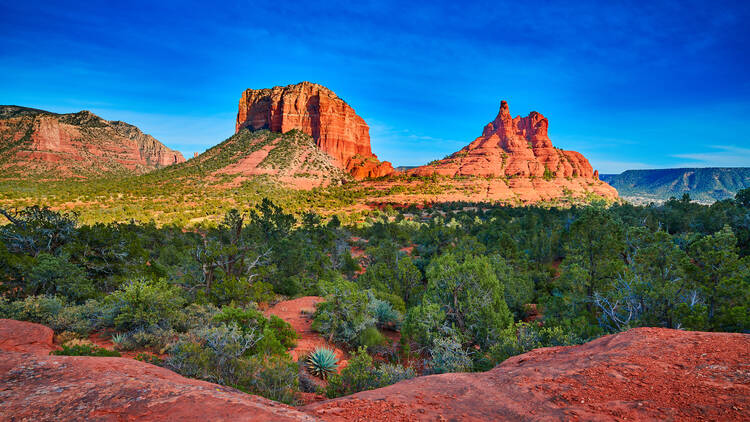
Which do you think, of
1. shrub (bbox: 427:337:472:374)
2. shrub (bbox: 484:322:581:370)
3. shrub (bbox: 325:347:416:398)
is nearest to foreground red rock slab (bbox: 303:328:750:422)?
shrub (bbox: 325:347:416:398)

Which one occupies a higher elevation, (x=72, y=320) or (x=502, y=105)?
(x=502, y=105)

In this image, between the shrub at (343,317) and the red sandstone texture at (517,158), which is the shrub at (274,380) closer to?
the shrub at (343,317)

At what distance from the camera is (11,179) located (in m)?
68.8

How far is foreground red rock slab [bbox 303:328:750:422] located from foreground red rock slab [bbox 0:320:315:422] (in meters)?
1.25

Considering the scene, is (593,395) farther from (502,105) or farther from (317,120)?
(502,105)

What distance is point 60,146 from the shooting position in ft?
311

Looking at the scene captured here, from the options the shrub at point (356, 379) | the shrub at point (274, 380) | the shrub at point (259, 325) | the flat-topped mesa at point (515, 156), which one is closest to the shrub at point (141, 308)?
the shrub at point (259, 325)

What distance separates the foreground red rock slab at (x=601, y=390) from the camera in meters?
3.95

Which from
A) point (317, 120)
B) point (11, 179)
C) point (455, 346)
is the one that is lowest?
point (455, 346)

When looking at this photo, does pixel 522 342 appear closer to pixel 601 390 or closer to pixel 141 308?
pixel 601 390

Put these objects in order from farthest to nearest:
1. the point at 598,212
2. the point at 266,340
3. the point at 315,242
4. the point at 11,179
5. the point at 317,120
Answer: the point at 317,120 < the point at 11,179 < the point at 315,242 < the point at 598,212 < the point at 266,340

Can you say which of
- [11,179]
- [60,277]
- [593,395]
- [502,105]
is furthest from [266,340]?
[502,105]

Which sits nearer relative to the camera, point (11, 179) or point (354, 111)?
point (11, 179)

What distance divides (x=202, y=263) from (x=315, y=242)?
15.2 meters
